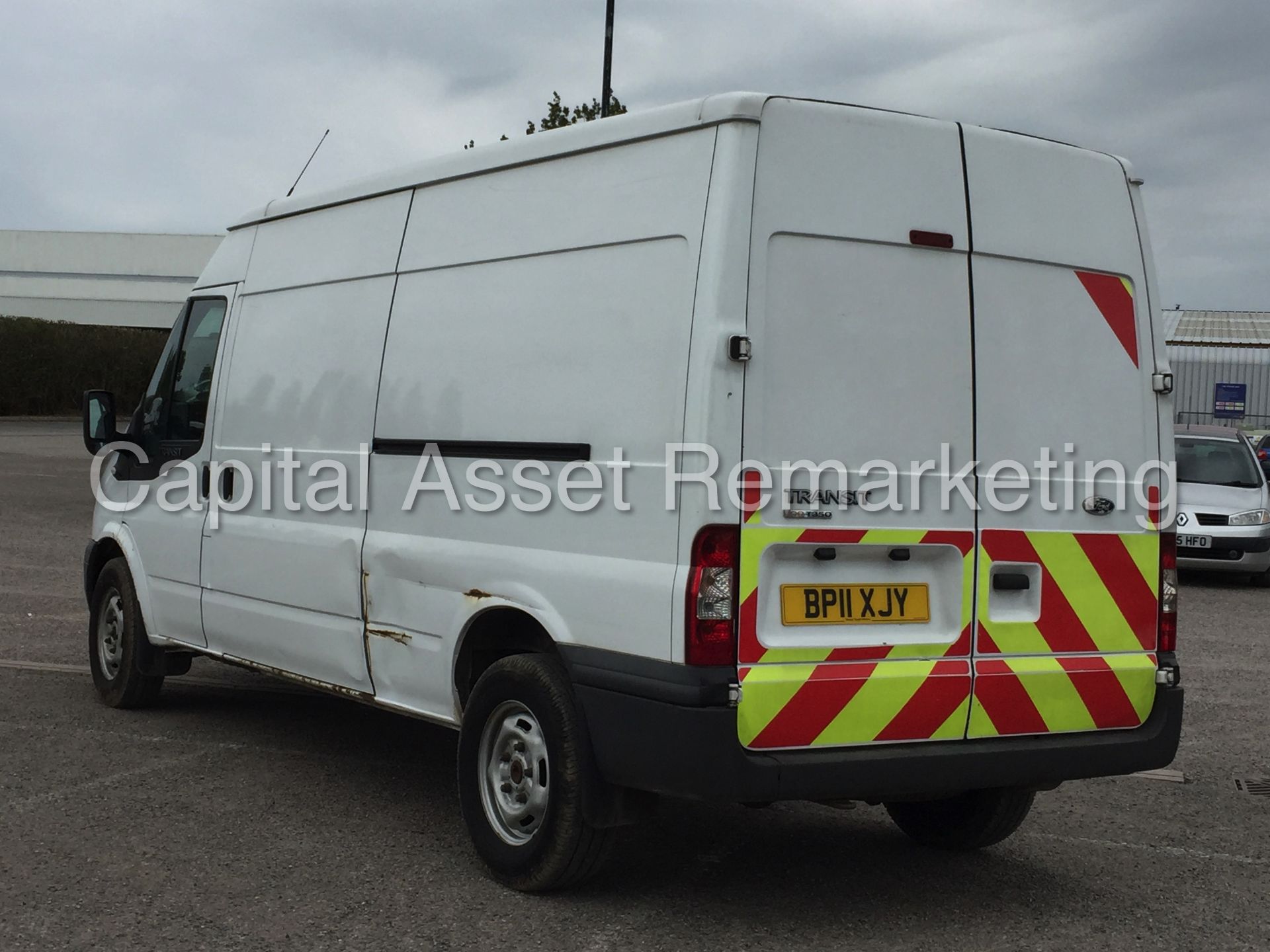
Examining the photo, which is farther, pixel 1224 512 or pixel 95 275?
pixel 95 275

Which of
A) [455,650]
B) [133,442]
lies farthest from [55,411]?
[455,650]

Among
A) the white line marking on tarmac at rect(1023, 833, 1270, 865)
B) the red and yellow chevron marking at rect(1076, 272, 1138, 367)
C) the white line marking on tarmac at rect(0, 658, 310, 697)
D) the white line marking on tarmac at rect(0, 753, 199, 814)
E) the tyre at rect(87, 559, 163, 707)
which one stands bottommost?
the white line marking on tarmac at rect(1023, 833, 1270, 865)

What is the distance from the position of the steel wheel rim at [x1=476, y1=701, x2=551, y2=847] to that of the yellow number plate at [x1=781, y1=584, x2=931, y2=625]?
3.07 feet

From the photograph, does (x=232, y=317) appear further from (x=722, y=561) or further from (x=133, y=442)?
(x=722, y=561)

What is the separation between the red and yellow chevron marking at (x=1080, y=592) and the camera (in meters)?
4.89

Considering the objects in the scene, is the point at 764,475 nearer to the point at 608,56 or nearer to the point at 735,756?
the point at 735,756

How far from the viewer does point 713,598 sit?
174 inches

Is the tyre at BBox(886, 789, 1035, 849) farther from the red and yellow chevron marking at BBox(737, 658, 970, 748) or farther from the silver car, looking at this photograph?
the silver car

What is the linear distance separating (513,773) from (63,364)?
43.3 m

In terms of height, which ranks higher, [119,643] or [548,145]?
[548,145]

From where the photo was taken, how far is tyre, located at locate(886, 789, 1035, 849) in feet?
18.2

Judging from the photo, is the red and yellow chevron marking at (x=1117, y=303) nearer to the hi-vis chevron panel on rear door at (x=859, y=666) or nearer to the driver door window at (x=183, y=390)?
the hi-vis chevron panel on rear door at (x=859, y=666)

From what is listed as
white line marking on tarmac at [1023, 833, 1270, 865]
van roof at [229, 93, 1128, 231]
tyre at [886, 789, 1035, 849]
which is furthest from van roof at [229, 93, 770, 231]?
white line marking on tarmac at [1023, 833, 1270, 865]

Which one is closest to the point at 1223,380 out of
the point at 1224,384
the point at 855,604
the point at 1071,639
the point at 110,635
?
the point at 1224,384
